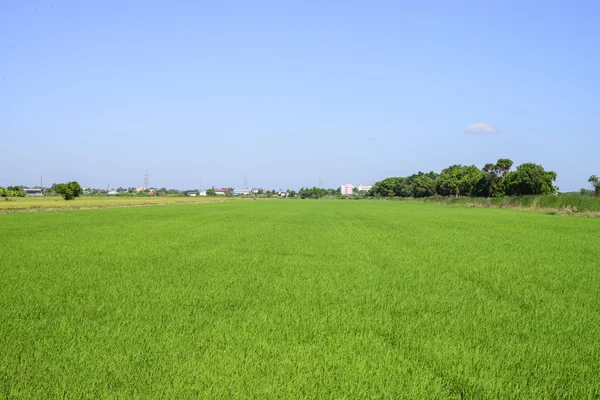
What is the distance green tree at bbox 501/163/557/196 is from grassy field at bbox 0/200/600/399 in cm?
6913

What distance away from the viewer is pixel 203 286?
7797 millimetres

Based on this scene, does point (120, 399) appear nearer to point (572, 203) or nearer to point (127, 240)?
point (127, 240)

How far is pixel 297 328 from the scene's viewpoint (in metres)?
5.28

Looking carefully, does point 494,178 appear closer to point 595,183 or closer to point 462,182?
point 462,182

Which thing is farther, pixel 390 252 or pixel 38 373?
pixel 390 252

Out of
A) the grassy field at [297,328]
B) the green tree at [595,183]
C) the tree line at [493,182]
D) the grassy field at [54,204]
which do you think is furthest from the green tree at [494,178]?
the grassy field at [297,328]

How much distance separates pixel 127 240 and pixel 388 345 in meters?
13.0

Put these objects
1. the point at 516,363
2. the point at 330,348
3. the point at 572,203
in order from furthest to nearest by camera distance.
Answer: the point at 572,203 → the point at 330,348 → the point at 516,363

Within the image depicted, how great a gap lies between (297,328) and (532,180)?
7704cm

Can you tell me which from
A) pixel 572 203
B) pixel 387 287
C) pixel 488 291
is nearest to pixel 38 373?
pixel 387 287

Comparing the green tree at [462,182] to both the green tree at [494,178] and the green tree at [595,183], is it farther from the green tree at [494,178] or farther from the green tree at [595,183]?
the green tree at [595,183]

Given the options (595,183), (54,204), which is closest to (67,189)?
(54,204)

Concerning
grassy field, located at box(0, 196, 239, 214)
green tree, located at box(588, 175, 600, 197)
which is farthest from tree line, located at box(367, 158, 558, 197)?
grassy field, located at box(0, 196, 239, 214)

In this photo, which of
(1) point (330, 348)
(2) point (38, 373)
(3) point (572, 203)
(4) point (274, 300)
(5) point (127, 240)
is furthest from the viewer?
(3) point (572, 203)
